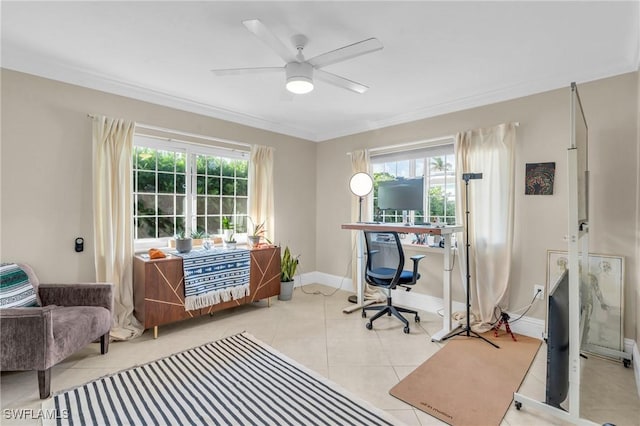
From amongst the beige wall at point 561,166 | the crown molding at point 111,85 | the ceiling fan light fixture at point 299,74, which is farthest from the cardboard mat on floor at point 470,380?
the crown molding at point 111,85

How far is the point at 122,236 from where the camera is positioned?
9.54 ft

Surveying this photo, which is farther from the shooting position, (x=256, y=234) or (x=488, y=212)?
(x=256, y=234)

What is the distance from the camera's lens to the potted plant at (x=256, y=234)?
3867 millimetres

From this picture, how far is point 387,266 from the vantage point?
3152 millimetres

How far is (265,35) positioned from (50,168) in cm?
230

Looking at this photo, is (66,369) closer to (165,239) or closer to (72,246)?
(72,246)

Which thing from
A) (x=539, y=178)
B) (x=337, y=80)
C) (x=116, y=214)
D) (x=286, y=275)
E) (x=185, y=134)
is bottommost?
(x=286, y=275)

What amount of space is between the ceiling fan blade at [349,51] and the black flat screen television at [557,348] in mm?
1762

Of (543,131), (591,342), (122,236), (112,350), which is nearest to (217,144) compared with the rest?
(122,236)

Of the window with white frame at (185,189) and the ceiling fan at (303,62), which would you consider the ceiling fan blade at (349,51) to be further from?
the window with white frame at (185,189)

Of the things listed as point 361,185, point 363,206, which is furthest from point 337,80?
point 363,206

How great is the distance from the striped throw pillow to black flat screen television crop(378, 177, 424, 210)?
3.28 m

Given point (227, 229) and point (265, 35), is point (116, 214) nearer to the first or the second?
point (227, 229)

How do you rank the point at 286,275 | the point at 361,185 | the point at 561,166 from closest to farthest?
the point at 561,166 < the point at 361,185 < the point at 286,275
